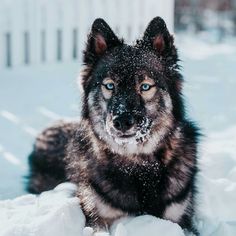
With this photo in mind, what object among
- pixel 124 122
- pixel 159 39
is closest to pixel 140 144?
pixel 124 122

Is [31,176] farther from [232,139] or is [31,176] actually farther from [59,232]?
[232,139]

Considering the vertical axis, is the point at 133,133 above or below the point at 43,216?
above

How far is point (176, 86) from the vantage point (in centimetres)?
344

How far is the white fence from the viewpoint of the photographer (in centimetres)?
788

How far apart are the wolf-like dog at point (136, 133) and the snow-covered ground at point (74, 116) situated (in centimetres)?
19

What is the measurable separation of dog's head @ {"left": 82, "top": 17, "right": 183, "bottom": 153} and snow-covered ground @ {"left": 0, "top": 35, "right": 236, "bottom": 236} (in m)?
0.52

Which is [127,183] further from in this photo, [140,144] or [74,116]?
[74,116]

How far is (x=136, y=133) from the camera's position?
317 cm

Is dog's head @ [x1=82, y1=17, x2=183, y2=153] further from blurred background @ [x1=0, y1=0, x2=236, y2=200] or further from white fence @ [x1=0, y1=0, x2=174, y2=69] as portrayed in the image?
white fence @ [x1=0, y1=0, x2=174, y2=69]

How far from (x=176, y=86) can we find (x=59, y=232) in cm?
122

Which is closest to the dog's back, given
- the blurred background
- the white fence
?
the blurred background

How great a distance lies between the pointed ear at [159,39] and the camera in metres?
3.40

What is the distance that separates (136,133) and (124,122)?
0.47ft

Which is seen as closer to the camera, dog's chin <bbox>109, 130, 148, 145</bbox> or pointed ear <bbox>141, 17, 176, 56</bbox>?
dog's chin <bbox>109, 130, 148, 145</bbox>
